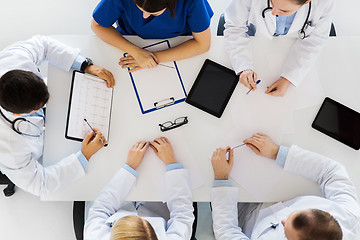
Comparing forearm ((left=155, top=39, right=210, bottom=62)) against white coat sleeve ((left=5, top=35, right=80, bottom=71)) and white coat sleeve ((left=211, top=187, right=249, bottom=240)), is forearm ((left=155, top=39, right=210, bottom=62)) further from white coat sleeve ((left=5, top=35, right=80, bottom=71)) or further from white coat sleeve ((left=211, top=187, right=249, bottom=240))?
white coat sleeve ((left=211, top=187, right=249, bottom=240))

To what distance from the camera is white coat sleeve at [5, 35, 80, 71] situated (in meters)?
1.30

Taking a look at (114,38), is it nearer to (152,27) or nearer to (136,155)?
(152,27)

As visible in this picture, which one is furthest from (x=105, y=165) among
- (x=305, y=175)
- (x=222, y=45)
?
(x=305, y=175)

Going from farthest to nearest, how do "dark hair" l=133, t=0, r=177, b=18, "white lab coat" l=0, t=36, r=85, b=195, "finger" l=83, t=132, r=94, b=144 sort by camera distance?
"finger" l=83, t=132, r=94, b=144 < "white lab coat" l=0, t=36, r=85, b=195 < "dark hair" l=133, t=0, r=177, b=18

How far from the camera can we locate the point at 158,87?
1358 millimetres

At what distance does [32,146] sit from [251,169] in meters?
0.92

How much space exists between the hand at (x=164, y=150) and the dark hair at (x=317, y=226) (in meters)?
0.54

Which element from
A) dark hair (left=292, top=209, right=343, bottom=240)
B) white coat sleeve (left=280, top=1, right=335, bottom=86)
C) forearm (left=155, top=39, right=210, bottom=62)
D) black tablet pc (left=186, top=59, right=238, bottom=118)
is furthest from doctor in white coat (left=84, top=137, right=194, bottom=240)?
white coat sleeve (left=280, top=1, right=335, bottom=86)

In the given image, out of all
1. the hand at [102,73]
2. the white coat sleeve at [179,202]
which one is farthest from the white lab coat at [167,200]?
the hand at [102,73]

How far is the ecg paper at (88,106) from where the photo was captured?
1.32 metres

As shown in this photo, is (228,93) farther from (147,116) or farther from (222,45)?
(147,116)

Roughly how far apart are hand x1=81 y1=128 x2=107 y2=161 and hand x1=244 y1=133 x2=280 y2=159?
2.02 feet

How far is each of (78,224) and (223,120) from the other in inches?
32.1

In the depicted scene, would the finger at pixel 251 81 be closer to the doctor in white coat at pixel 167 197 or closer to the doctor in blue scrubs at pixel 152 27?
the doctor in blue scrubs at pixel 152 27
